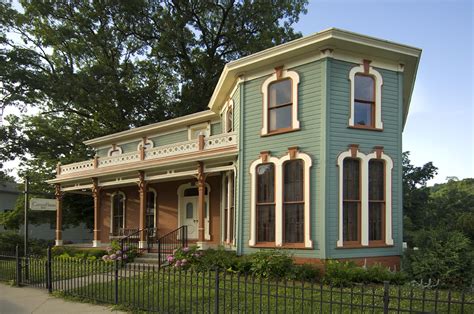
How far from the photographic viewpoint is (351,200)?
12938mm

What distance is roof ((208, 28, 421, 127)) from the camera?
12414 mm

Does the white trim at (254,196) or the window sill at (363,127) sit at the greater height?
the window sill at (363,127)

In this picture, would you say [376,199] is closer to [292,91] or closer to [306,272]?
[306,272]

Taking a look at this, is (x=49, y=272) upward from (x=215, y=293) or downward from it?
downward

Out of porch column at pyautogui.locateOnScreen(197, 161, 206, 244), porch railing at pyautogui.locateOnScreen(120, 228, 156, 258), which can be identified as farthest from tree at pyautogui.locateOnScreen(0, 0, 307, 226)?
porch column at pyautogui.locateOnScreen(197, 161, 206, 244)

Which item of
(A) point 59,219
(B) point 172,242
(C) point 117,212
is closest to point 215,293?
(B) point 172,242

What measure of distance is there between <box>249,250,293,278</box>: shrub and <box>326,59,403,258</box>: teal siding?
1285 millimetres

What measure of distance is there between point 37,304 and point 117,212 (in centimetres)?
1428

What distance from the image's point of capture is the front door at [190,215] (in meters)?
19.7

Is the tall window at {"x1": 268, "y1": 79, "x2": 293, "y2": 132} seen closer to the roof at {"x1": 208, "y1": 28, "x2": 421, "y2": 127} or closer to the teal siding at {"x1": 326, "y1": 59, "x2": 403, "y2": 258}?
the roof at {"x1": 208, "y1": 28, "x2": 421, "y2": 127}

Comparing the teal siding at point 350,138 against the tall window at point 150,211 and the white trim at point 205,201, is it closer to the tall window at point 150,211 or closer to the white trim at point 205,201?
the white trim at point 205,201

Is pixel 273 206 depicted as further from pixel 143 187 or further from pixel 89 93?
pixel 89 93

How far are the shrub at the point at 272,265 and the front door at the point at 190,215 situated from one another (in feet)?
25.6

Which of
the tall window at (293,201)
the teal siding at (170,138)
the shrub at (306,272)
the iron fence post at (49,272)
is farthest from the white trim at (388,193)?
the teal siding at (170,138)
